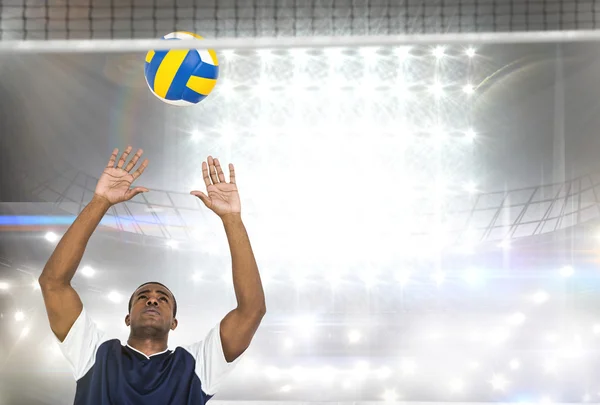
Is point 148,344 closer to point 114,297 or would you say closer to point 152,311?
point 152,311

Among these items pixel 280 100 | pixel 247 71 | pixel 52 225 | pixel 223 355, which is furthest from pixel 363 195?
pixel 223 355

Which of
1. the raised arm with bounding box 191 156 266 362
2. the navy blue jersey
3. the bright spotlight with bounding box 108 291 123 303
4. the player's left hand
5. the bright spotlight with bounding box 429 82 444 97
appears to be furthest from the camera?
the bright spotlight with bounding box 429 82 444 97

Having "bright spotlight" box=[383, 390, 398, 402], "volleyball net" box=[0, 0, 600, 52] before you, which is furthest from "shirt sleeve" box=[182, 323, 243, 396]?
"bright spotlight" box=[383, 390, 398, 402]

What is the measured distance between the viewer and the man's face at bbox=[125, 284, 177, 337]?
2402 millimetres

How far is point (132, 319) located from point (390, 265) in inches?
119

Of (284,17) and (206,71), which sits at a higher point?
(284,17)

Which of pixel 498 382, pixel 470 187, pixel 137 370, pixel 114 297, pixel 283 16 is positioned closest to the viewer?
pixel 137 370

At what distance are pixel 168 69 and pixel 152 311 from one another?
1.69 meters

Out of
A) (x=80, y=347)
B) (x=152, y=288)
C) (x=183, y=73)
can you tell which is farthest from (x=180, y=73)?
(x=80, y=347)

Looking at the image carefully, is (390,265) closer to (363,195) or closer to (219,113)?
(363,195)

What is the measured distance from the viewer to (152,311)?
2.44 metres

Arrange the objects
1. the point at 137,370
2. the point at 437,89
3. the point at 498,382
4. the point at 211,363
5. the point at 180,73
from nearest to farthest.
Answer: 1. the point at 137,370
2. the point at 211,363
3. the point at 180,73
4. the point at 498,382
5. the point at 437,89

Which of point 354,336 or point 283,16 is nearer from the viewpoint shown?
point 283,16

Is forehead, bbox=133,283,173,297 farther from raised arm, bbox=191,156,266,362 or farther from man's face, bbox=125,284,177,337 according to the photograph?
raised arm, bbox=191,156,266,362
